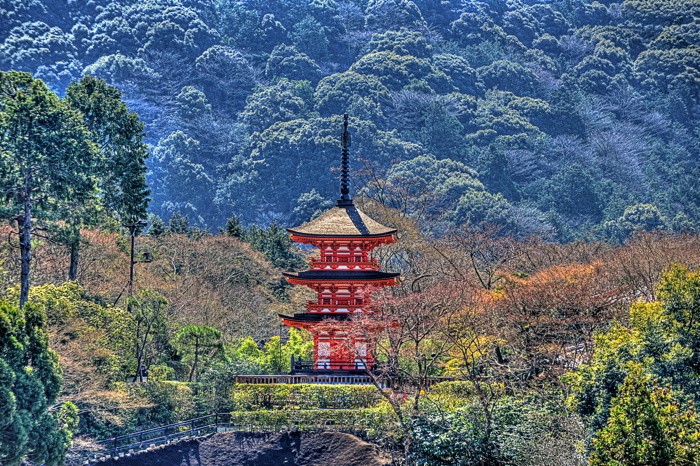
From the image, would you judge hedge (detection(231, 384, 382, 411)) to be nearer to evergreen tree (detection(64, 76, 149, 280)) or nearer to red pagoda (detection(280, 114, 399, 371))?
red pagoda (detection(280, 114, 399, 371))

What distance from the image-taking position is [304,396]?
124 feet

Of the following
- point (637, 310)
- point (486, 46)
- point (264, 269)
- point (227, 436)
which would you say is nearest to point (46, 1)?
point (486, 46)

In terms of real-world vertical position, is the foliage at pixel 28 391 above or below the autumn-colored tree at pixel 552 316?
below

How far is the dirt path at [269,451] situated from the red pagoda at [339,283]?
3.27 metres

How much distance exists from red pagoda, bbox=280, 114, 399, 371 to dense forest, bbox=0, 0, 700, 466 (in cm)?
139

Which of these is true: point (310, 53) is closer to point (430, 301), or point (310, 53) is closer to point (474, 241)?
point (474, 241)

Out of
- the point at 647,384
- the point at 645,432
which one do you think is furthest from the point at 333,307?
the point at 645,432

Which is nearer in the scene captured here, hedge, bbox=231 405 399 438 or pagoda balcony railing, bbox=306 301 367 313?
hedge, bbox=231 405 399 438

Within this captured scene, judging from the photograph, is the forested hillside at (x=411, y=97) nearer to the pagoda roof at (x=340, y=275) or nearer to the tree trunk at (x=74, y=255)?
the tree trunk at (x=74, y=255)

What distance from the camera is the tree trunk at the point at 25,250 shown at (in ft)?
115

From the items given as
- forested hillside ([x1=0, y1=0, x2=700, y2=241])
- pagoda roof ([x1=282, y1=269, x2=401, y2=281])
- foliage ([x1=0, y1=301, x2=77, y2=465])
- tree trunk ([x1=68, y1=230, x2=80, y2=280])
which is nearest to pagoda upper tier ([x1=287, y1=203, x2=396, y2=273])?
pagoda roof ([x1=282, y1=269, x2=401, y2=281])

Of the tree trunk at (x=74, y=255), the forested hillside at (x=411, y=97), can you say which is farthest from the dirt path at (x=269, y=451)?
the forested hillside at (x=411, y=97)

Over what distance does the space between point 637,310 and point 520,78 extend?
81.3 meters

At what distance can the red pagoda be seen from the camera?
130 ft
